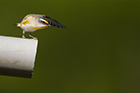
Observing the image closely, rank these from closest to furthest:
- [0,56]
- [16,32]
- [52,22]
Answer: [0,56] < [52,22] < [16,32]

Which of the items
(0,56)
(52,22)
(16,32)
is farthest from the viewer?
(16,32)

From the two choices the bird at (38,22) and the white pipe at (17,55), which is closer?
the white pipe at (17,55)

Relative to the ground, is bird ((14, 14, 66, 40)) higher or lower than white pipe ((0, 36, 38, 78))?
higher

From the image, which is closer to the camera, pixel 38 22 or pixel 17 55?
pixel 17 55

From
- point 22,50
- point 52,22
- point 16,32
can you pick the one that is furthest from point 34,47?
point 16,32

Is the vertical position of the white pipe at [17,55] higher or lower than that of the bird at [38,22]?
lower

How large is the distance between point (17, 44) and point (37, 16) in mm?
403

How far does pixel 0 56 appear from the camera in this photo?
600 mm

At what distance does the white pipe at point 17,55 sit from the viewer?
1.96 ft

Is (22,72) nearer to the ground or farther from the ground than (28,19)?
nearer to the ground

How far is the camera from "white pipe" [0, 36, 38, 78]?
1.96 feet

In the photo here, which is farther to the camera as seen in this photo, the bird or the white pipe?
the bird

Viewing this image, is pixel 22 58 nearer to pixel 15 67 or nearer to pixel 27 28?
pixel 15 67

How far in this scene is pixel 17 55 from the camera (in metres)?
0.60
